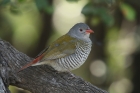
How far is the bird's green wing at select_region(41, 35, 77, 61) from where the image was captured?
17.0 ft

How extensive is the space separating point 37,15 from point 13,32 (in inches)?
25.9

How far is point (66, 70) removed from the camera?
5355mm

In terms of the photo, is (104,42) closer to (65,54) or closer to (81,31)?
(81,31)

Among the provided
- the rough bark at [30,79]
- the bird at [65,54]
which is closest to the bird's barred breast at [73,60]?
the bird at [65,54]

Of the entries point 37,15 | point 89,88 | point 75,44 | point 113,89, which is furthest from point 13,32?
point 89,88

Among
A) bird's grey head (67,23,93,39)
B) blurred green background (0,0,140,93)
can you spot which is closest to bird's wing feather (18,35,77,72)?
bird's grey head (67,23,93,39)

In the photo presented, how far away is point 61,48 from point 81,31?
612mm

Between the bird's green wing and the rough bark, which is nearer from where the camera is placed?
the rough bark

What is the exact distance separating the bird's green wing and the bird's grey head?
19 cm

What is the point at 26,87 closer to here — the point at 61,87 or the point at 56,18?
the point at 61,87

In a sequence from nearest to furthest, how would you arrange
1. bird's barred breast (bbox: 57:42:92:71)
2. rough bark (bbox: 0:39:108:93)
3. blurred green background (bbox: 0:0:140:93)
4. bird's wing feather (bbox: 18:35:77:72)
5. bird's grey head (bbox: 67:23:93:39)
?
rough bark (bbox: 0:39:108:93) → bird's wing feather (bbox: 18:35:77:72) → bird's barred breast (bbox: 57:42:92:71) → bird's grey head (bbox: 67:23:93:39) → blurred green background (bbox: 0:0:140:93)

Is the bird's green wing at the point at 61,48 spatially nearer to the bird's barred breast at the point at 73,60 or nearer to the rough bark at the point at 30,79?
the bird's barred breast at the point at 73,60

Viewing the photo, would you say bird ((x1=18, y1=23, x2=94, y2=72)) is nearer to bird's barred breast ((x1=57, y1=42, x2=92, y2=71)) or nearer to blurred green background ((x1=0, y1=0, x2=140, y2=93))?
bird's barred breast ((x1=57, y1=42, x2=92, y2=71))

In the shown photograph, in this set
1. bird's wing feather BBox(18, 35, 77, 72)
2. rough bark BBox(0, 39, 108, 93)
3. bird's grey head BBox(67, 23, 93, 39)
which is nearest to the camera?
rough bark BBox(0, 39, 108, 93)
